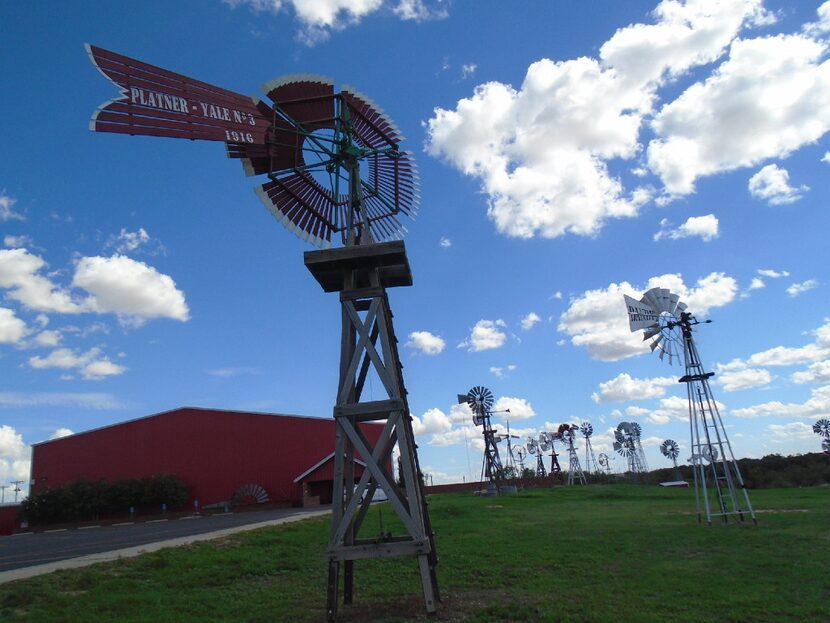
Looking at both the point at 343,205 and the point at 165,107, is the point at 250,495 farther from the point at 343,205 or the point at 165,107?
the point at 165,107

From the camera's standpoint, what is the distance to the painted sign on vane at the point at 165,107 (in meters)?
6.89

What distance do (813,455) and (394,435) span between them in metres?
80.9

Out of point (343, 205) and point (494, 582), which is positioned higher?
point (343, 205)

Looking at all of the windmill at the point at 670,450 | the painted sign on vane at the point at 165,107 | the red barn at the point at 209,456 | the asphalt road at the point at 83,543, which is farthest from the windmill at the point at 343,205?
the windmill at the point at 670,450

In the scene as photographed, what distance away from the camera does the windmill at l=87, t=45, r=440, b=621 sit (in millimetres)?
7570

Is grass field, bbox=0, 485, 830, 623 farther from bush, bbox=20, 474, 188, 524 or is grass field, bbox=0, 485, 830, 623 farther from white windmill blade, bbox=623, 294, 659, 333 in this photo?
bush, bbox=20, 474, 188, 524

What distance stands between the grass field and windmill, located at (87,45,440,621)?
0.71 meters

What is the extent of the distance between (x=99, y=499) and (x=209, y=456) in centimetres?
780

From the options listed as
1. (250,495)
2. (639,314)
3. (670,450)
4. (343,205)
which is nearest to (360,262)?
(343,205)

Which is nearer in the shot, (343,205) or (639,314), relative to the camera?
(343,205)

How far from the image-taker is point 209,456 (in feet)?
154

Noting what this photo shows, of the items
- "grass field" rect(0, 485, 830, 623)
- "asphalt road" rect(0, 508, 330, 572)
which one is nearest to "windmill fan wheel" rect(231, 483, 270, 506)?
"asphalt road" rect(0, 508, 330, 572)

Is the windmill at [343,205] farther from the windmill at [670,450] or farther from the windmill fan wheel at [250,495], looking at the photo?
the windmill at [670,450]

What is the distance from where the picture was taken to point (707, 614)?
8055 millimetres
